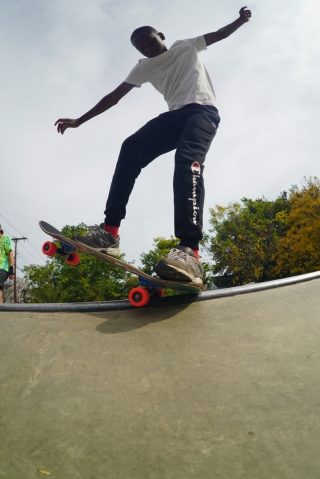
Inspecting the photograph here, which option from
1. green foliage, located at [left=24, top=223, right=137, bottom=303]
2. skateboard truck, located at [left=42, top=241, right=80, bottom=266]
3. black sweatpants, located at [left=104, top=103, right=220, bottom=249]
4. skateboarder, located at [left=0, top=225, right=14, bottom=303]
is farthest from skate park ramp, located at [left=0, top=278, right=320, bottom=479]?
green foliage, located at [left=24, top=223, right=137, bottom=303]

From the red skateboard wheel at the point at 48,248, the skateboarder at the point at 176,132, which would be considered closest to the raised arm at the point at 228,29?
the skateboarder at the point at 176,132

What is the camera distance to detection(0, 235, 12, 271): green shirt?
6.72 meters

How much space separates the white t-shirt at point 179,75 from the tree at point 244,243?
94.8 feet

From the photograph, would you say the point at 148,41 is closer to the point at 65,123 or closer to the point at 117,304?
the point at 65,123

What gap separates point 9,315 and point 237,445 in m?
1.71

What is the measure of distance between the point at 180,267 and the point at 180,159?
885 millimetres

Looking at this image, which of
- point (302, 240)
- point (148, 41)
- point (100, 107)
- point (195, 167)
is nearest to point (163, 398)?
point (195, 167)

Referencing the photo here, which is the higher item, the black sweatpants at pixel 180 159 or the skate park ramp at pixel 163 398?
the black sweatpants at pixel 180 159

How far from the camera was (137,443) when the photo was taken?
1193 millimetres

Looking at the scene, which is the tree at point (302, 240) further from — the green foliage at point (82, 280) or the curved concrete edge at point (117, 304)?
the curved concrete edge at point (117, 304)

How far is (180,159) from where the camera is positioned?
2.63m

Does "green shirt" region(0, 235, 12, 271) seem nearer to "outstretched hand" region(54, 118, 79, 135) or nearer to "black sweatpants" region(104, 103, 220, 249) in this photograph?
"outstretched hand" region(54, 118, 79, 135)

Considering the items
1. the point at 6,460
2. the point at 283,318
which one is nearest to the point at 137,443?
the point at 6,460

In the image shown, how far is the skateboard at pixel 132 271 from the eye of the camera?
2311mm
